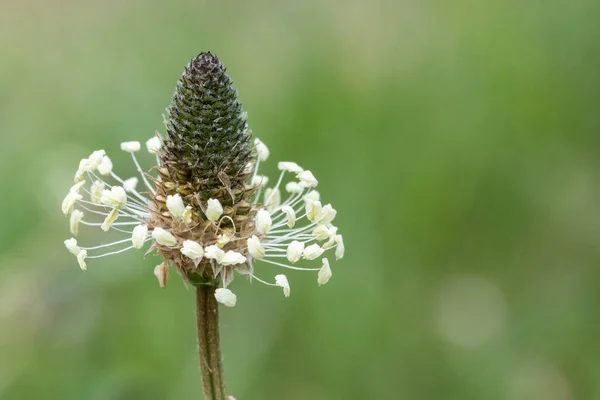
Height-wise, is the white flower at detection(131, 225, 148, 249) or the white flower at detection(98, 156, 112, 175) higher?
the white flower at detection(98, 156, 112, 175)

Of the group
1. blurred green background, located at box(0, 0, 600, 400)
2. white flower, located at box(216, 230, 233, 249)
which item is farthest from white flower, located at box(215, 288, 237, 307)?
blurred green background, located at box(0, 0, 600, 400)

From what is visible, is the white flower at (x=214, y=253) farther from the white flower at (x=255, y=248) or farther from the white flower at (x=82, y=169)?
the white flower at (x=82, y=169)

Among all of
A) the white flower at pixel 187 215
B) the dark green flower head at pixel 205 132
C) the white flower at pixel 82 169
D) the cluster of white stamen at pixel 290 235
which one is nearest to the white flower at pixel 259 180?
the cluster of white stamen at pixel 290 235

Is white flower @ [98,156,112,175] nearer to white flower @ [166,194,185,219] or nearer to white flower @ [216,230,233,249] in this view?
white flower @ [166,194,185,219]

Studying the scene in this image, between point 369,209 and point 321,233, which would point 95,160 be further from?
point 369,209

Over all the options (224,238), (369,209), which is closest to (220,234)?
(224,238)
